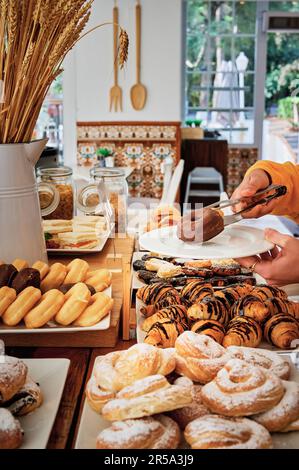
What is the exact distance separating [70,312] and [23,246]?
12.8 inches

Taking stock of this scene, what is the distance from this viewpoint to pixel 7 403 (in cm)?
79

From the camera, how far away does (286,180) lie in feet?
6.13

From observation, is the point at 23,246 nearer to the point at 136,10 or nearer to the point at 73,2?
the point at 73,2

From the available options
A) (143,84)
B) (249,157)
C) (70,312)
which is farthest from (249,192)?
(249,157)

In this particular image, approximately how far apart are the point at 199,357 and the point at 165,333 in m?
0.16

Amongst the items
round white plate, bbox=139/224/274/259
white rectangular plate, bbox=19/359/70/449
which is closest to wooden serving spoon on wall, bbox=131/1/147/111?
round white plate, bbox=139/224/274/259

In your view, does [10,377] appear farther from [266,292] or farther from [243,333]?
[266,292]

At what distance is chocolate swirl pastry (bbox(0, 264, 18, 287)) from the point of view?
3.79ft

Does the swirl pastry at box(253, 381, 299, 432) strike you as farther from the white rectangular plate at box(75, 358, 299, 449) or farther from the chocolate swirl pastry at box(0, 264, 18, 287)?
the chocolate swirl pastry at box(0, 264, 18, 287)

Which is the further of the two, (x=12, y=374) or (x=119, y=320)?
(x=119, y=320)

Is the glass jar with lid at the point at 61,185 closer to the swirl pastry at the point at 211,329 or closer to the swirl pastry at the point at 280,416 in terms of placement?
the swirl pastry at the point at 211,329

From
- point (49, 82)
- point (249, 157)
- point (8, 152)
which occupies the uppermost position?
point (49, 82)

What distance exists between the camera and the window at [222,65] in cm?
761

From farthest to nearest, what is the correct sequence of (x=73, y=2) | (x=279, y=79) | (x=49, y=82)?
(x=279, y=79) → (x=49, y=82) → (x=73, y=2)
